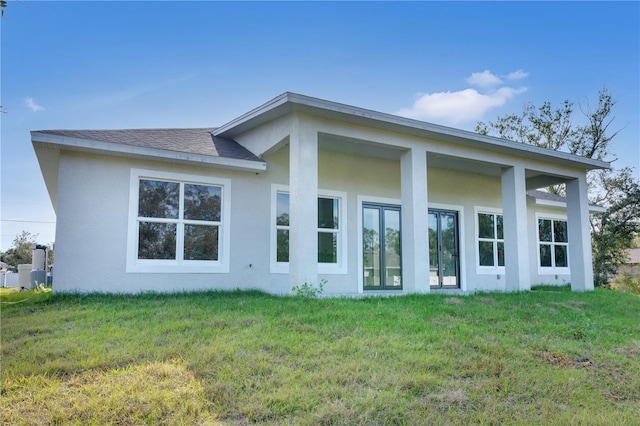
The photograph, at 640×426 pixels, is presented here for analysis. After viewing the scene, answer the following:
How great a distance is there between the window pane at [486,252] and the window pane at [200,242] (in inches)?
320

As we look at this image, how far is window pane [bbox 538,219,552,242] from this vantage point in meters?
15.4

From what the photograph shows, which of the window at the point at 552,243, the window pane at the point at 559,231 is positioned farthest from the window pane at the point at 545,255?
the window pane at the point at 559,231

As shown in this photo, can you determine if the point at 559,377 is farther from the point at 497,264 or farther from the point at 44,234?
the point at 44,234

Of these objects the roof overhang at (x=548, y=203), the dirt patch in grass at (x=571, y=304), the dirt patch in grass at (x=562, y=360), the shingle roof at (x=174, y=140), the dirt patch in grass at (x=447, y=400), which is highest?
the shingle roof at (x=174, y=140)

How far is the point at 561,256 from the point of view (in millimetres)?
15742

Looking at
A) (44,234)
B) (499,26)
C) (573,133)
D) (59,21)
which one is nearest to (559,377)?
(59,21)

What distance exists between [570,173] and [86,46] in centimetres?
1249

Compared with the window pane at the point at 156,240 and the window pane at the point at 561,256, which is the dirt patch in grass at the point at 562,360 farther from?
the window pane at the point at 561,256

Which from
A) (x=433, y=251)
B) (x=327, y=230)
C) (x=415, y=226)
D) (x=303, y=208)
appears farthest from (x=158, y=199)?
(x=433, y=251)

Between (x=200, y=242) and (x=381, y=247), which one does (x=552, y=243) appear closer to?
(x=381, y=247)

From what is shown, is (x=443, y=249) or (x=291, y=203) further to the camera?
(x=443, y=249)

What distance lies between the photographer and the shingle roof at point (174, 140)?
26.7 feet

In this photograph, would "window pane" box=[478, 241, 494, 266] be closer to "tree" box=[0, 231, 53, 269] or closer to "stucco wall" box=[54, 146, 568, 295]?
Answer: "stucco wall" box=[54, 146, 568, 295]

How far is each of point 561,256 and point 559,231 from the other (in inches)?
35.8
